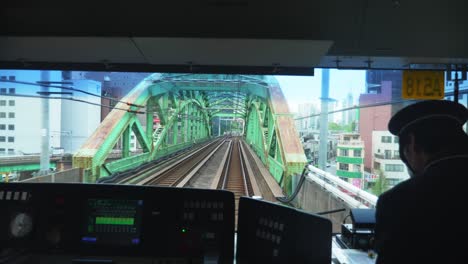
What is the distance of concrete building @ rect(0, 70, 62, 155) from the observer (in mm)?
2260

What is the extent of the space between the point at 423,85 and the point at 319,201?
3.51ft

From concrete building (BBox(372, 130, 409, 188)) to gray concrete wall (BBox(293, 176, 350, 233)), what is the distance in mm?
326

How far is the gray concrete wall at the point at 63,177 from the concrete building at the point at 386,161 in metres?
2.10

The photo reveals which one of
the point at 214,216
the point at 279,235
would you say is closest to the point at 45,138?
the point at 214,216

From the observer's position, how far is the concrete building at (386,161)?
213 centimetres

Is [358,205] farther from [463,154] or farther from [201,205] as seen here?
[463,154]

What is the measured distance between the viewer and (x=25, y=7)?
214 centimetres

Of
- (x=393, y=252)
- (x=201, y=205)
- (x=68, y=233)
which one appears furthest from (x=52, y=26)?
(x=393, y=252)

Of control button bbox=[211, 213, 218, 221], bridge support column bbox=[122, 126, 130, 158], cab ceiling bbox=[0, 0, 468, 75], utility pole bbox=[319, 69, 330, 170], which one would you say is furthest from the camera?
bridge support column bbox=[122, 126, 130, 158]

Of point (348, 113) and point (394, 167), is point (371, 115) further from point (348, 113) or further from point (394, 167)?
point (394, 167)

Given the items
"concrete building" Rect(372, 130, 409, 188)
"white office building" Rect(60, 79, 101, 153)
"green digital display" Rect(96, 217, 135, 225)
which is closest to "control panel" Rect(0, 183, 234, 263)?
"green digital display" Rect(96, 217, 135, 225)

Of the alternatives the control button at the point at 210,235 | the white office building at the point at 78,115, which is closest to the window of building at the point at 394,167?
the control button at the point at 210,235

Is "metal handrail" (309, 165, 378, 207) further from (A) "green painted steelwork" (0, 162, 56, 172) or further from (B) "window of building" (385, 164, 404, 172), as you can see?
(A) "green painted steelwork" (0, 162, 56, 172)

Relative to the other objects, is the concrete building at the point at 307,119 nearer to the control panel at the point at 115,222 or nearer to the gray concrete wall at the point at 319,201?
the gray concrete wall at the point at 319,201
